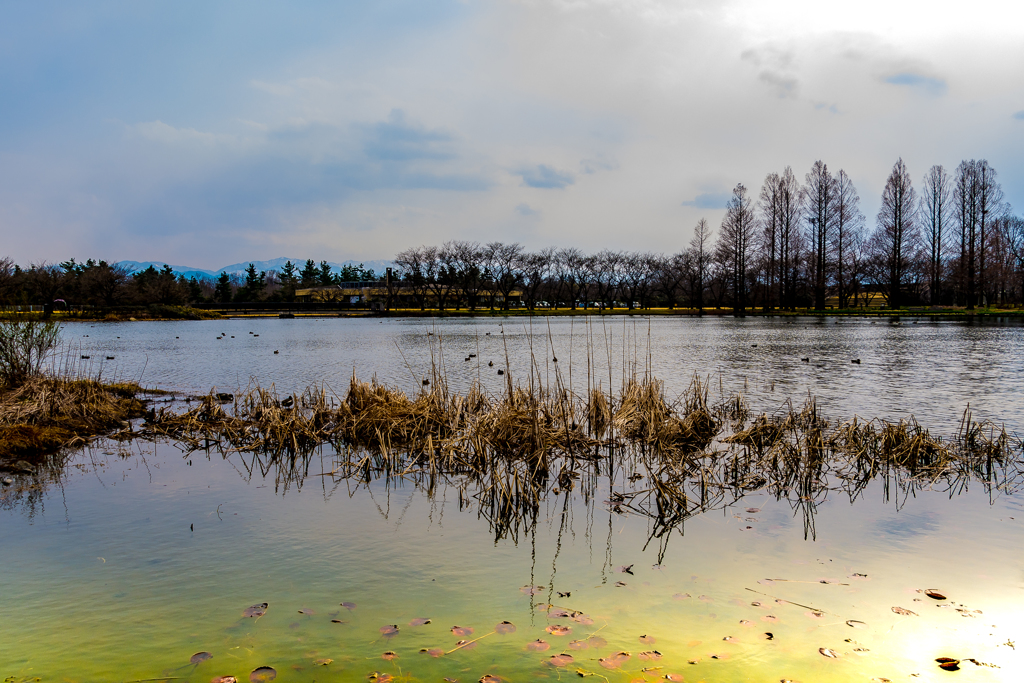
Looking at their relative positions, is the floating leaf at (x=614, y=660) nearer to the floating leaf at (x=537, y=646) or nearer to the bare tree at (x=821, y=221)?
the floating leaf at (x=537, y=646)

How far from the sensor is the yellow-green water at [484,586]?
12.2ft

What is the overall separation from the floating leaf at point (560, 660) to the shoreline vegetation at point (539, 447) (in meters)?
2.33

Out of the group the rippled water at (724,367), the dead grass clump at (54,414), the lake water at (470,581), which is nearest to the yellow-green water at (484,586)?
the lake water at (470,581)

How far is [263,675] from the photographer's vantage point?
3.58 meters

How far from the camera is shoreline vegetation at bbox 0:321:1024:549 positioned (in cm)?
709

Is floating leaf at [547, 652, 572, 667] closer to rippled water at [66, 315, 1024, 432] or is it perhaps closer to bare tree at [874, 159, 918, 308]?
rippled water at [66, 315, 1024, 432]

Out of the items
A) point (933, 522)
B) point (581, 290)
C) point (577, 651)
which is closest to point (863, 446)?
point (933, 522)

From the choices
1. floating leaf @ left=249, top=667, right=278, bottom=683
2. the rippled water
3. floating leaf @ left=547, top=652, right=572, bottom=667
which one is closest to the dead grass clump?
the rippled water

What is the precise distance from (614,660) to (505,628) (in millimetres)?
780

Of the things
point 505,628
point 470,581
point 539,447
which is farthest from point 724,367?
point 505,628

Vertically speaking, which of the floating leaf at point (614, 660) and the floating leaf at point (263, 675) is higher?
the floating leaf at point (263, 675)

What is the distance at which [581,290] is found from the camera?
117375mm

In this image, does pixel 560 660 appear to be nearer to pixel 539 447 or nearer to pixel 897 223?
pixel 539 447

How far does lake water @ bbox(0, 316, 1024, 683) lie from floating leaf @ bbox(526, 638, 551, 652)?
0.03 m
